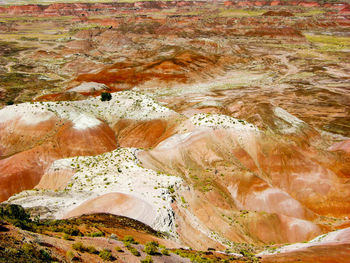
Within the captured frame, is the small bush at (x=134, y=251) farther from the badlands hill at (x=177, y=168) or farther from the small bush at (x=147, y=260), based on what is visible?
the small bush at (x=147, y=260)

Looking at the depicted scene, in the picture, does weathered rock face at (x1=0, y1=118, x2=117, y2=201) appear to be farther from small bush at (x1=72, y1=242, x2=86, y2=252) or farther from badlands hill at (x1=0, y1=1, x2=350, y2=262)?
small bush at (x1=72, y1=242, x2=86, y2=252)

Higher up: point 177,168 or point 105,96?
point 105,96

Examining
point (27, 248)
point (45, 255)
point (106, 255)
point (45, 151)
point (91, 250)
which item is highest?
point (27, 248)

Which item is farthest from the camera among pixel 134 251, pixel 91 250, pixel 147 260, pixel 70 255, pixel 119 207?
pixel 119 207

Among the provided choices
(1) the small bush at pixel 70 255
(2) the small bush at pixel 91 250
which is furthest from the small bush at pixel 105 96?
(1) the small bush at pixel 70 255

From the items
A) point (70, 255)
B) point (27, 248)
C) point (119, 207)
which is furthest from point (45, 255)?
point (119, 207)

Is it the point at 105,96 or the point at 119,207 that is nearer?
the point at 119,207

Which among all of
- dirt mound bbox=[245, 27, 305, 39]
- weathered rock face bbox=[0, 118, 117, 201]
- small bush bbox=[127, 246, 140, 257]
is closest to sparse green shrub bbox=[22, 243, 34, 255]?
small bush bbox=[127, 246, 140, 257]

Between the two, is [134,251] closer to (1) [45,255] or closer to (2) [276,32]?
(1) [45,255]

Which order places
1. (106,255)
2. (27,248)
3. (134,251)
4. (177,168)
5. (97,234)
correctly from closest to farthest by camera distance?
1. (27,248)
2. (106,255)
3. (134,251)
4. (97,234)
5. (177,168)

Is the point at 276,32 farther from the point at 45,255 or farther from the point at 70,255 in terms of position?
the point at 45,255

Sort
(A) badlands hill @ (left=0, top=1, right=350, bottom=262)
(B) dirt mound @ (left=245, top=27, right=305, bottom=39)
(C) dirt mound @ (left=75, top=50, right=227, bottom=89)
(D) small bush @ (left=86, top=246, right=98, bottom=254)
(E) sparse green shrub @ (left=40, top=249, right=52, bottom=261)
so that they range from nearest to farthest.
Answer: (E) sparse green shrub @ (left=40, top=249, right=52, bottom=261) → (D) small bush @ (left=86, top=246, right=98, bottom=254) → (A) badlands hill @ (left=0, top=1, right=350, bottom=262) → (C) dirt mound @ (left=75, top=50, right=227, bottom=89) → (B) dirt mound @ (left=245, top=27, right=305, bottom=39)

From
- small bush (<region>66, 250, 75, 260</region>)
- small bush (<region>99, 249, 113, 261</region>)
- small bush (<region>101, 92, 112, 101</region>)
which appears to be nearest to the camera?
small bush (<region>66, 250, 75, 260</region>)
